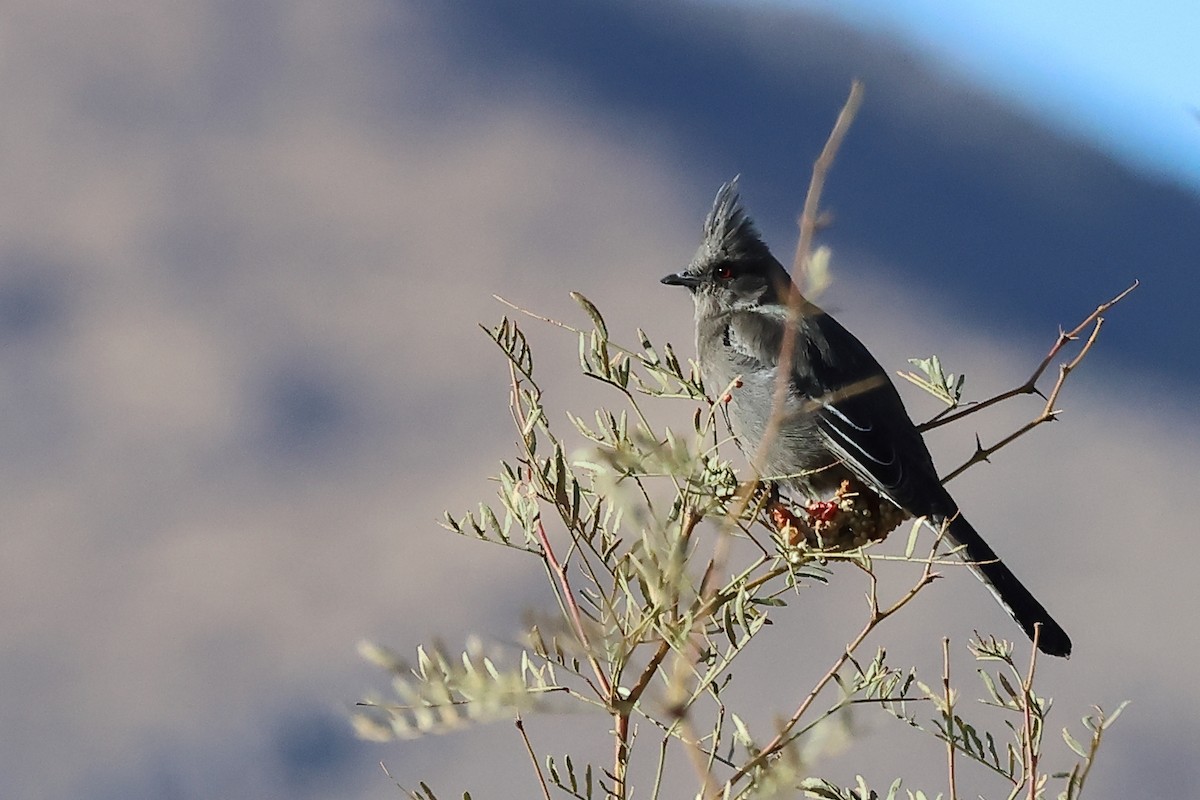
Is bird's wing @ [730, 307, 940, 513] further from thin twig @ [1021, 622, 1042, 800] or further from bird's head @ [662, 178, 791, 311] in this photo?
thin twig @ [1021, 622, 1042, 800]

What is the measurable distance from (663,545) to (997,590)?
138 centimetres

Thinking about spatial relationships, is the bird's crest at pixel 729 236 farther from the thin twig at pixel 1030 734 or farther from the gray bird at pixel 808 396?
the thin twig at pixel 1030 734

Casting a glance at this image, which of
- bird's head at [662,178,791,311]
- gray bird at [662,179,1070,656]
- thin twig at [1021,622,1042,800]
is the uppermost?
bird's head at [662,178,791,311]

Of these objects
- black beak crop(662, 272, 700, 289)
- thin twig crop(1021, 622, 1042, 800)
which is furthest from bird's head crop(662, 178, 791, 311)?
thin twig crop(1021, 622, 1042, 800)

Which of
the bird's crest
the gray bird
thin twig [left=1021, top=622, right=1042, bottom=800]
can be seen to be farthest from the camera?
the bird's crest

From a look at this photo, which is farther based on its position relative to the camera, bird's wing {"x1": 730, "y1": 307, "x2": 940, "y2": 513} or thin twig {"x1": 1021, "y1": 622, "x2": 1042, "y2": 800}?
bird's wing {"x1": 730, "y1": 307, "x2": 940, "y2": 513}

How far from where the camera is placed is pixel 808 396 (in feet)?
7.89

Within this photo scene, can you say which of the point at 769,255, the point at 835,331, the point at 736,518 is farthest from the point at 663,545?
the point at 769,255

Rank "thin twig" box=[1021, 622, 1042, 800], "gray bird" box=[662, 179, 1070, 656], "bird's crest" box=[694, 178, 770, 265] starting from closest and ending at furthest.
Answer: "thin twig" box=[1021, 622, 1042, 800]
"gray bird" box=[662, 179, 1070, 656]
"bird's crest" box=[694, 178, 770, 265]

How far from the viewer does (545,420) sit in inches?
48.8

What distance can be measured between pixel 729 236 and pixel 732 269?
0.09 meters

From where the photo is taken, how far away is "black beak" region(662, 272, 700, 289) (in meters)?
2.72

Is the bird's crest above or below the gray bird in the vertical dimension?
above

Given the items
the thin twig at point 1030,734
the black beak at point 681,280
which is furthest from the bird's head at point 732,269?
the thin twig at point 1030,734
